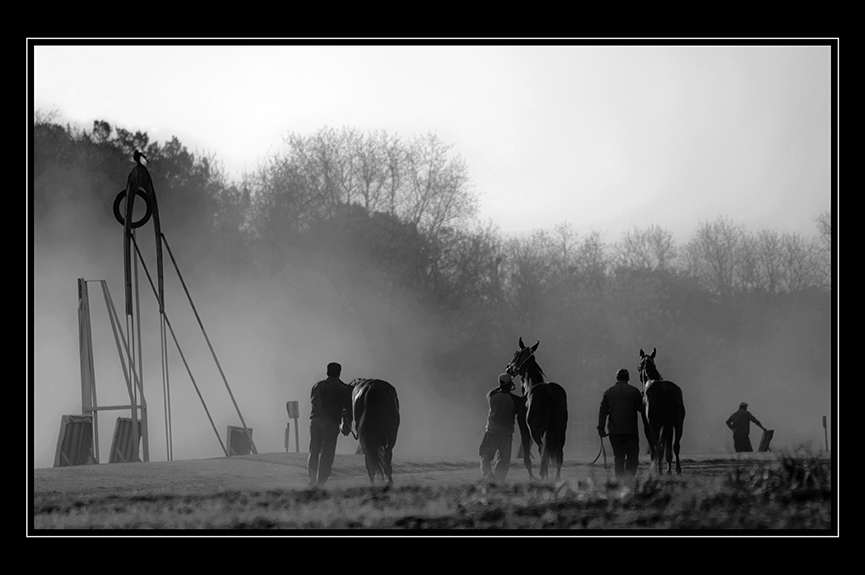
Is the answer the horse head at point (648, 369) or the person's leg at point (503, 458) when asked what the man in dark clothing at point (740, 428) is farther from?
the person's leg at point (503, 458)

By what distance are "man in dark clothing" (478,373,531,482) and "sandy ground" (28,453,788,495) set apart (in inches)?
15.6

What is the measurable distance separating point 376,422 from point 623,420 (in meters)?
3.74

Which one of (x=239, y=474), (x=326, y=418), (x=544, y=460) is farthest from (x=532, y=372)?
(x=239, y=474)

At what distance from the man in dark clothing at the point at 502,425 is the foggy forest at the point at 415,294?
74.7ft

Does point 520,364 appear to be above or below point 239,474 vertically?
above

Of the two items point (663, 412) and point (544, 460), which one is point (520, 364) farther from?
point (663, 412)

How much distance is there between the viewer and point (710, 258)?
45.4 metres

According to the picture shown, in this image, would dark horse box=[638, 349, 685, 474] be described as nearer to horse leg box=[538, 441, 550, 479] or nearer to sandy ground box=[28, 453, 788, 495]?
sandy ground box=[28, 453, 788, 495]

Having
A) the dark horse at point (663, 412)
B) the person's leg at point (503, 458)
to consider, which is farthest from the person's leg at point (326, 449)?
the dark horse at point (663, 412)

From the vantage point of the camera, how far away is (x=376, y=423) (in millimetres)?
17281

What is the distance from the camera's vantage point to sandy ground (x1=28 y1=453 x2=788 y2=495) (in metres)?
17.4
